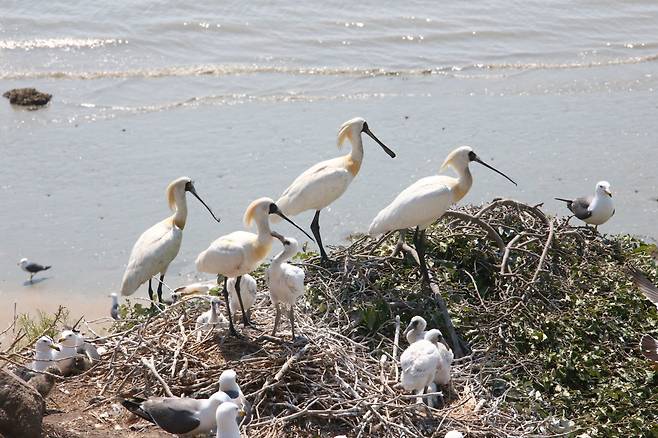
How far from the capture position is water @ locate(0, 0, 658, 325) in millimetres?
12617

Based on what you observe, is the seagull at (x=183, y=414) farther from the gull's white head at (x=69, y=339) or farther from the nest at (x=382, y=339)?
the gull's white head at (x=69, y=339)

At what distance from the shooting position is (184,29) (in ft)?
72.1

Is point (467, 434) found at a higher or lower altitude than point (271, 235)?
lower

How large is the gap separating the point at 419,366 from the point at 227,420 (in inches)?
62.6

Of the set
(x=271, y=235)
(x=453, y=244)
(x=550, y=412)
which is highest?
(x=271, y=235)

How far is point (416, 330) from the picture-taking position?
8406 millimetres

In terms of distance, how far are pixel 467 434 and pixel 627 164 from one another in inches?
287

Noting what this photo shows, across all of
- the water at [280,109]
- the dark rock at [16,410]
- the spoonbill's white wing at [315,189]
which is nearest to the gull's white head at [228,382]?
the dark rock at [16,410]

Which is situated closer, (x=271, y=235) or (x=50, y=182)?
(x=271, y=235)

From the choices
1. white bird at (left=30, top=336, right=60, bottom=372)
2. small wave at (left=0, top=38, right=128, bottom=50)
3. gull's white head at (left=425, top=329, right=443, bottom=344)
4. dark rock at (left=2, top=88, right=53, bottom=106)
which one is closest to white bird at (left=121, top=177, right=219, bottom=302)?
white bird at (left=30, top=336, right=60, bottom=372)

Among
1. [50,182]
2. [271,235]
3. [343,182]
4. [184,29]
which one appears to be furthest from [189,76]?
[271,235]

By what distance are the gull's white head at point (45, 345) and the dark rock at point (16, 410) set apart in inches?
65.8

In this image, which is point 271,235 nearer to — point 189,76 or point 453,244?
point 453,244

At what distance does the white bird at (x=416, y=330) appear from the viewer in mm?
8383
